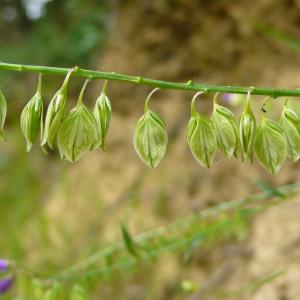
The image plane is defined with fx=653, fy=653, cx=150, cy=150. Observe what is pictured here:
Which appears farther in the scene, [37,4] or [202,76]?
[37,4]

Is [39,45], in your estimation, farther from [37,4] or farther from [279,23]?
[279,23]

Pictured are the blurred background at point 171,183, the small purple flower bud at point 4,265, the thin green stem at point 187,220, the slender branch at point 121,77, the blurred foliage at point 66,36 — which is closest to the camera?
the slender branch at point 121,77

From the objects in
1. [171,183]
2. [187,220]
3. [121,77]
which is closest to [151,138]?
[121,77]

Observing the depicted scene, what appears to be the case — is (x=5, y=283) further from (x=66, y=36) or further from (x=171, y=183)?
(x=66, y=36)

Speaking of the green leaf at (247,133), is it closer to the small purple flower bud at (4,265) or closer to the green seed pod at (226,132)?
the green seed pod at (226,132)

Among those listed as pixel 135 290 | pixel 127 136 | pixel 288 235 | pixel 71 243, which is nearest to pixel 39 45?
pixel 127 136

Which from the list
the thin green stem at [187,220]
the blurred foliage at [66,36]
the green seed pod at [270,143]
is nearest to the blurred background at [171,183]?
the thin green stem at [187,220]
